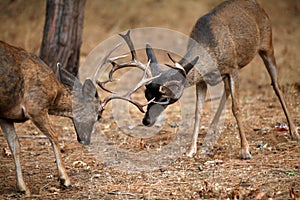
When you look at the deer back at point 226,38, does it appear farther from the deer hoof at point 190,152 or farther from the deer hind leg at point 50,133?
the deer hind leg at point 50,133

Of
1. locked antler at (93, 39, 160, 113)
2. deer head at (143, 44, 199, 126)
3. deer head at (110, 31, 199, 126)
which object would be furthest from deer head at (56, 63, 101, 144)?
deer head at (143, 44, 199, 126)

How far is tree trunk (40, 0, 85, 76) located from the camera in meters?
10.3

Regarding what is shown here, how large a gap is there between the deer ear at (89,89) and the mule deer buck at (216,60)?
0.79m

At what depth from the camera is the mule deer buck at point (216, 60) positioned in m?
7.79

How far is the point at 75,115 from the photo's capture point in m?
7.39

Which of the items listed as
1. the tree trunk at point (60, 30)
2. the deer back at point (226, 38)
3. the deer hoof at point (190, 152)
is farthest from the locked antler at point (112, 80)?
the tree trunk at point (60, 30)

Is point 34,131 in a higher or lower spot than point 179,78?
lower

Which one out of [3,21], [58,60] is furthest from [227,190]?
[3,21]

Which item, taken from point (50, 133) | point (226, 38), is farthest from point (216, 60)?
point (50, 133)

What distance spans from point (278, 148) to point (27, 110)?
12.1 feet

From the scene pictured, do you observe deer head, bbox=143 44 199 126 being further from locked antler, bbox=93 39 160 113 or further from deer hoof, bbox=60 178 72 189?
deer hoof, bbox=60 178 72 189

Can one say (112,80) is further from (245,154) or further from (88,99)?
(245,154)

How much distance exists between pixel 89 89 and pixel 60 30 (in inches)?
133

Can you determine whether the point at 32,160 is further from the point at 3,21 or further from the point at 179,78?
the point at 3,21
